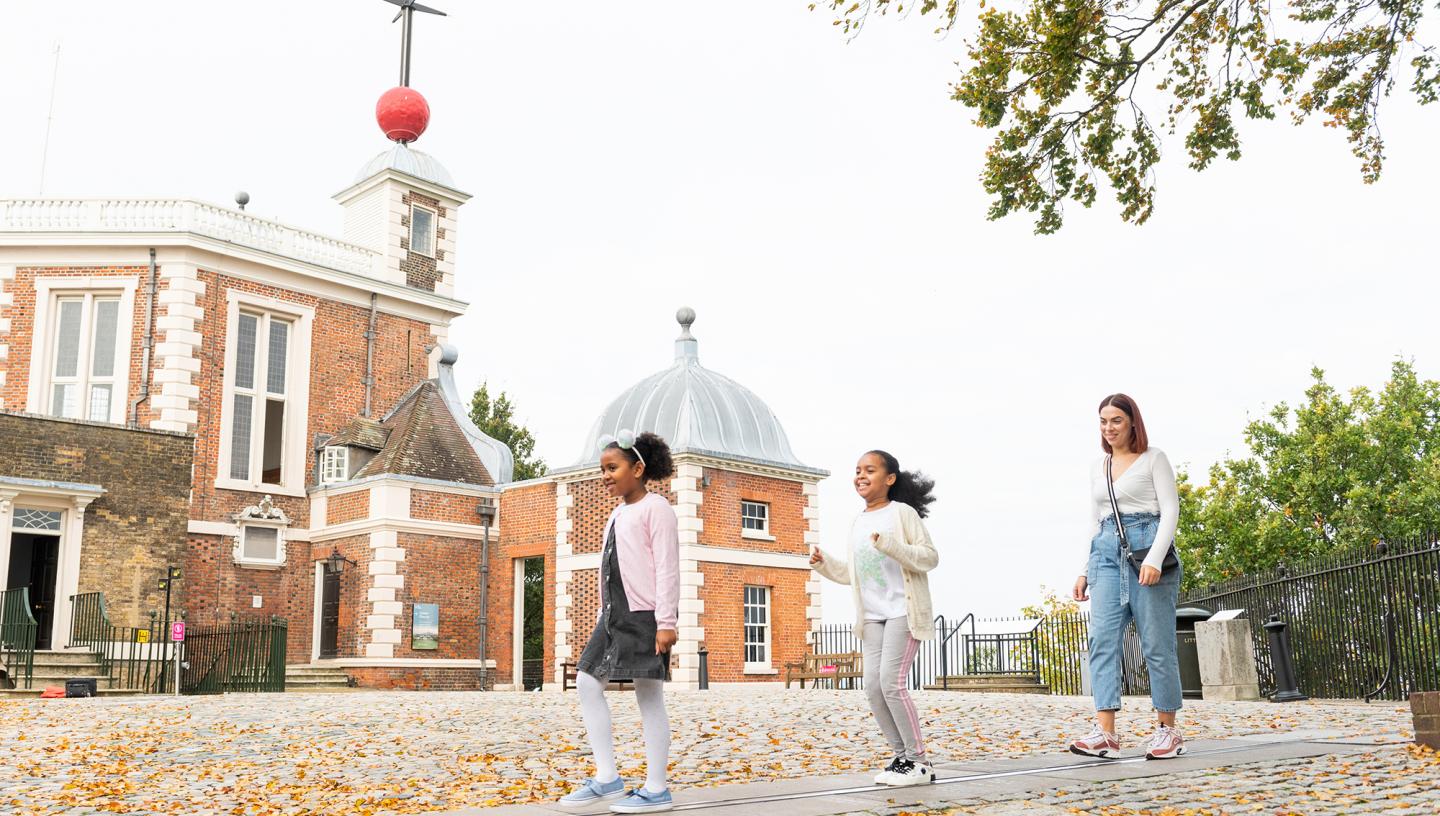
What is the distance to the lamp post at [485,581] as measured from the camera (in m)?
25.3

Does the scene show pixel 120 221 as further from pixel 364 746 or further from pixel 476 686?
pixel 364 746

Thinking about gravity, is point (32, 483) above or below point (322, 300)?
below

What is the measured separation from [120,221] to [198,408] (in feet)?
14.3

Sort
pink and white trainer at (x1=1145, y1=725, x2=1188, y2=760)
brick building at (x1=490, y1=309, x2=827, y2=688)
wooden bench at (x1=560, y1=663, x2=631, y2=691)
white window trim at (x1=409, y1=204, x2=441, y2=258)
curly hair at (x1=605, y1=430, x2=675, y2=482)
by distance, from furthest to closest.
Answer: white window trim at (x1=409, y1=204, x2=441, y2=258) → brick building at (x1=490, y1=309, x2=827, y2=688) → wooden bench at (x1=560, y1=663, x2=631, y2=691) → pink and white trainer at (x1=1145, y1=725, x2=1188, y2=760) → curly hair at (x1=605, y1=430, x2=675, y2=482)

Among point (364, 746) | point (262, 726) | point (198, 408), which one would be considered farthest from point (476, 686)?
point (364, 746)

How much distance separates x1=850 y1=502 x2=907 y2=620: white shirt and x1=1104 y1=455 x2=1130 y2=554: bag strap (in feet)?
4.47

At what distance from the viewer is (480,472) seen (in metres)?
26.9

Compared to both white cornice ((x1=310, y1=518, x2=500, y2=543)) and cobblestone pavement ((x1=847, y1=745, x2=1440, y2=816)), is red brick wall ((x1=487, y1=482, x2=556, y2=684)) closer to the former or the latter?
white cornice ((x1=310, y1=518, x2=500, y2=543))

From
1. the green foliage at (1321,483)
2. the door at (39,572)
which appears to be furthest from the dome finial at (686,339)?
the green foliage at (1321,483)

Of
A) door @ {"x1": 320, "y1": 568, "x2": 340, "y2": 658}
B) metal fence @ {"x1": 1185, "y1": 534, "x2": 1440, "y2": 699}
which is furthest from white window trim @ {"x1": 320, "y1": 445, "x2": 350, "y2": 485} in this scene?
metal fence @ {"x1": 1185, "y1": 534, "x2": 1440, "y2": 699}

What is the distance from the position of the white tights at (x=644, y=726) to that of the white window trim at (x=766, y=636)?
716 inches

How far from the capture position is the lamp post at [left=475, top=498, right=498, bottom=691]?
2534 cm

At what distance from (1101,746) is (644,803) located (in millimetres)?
2939

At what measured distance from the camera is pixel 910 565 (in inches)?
245
